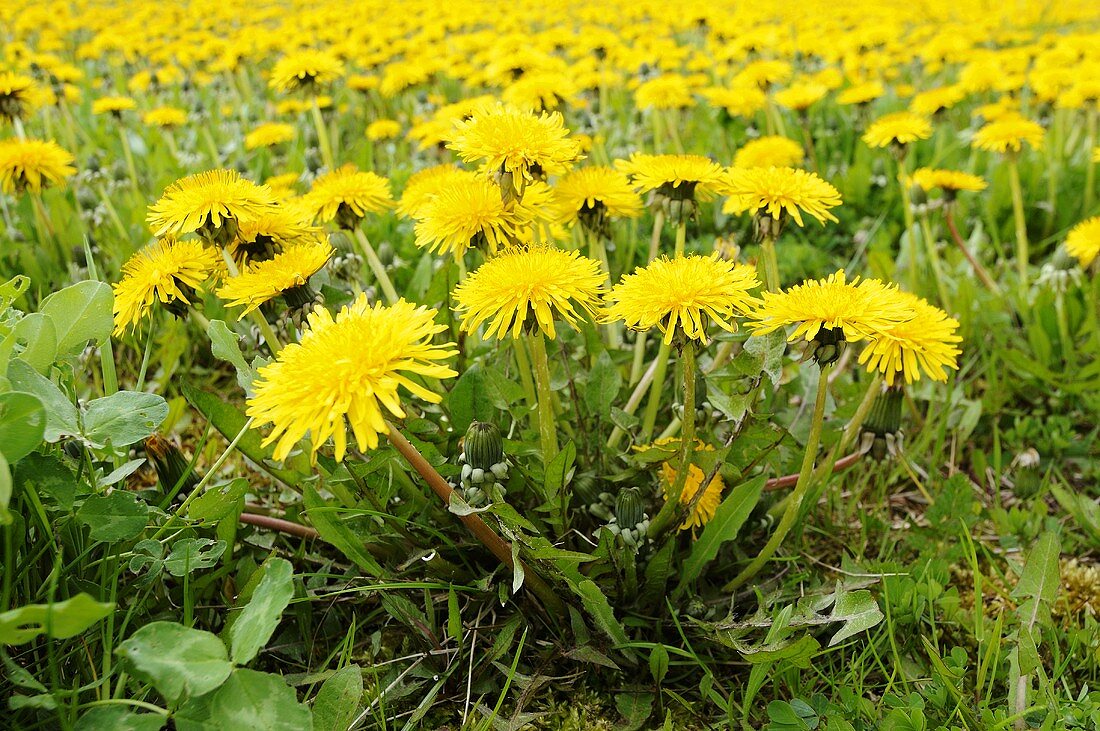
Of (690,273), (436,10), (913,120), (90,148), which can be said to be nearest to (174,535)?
(690,273)

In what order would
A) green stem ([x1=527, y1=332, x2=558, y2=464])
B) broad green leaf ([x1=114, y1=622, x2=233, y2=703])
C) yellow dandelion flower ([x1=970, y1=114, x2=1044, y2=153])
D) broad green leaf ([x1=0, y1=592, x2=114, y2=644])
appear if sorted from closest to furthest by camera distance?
1. broad green leaf ([x1=0, y1=592, x2=114, y2=644])
2. broad green leaf ([x1=114, y1=622, x2=233, y2=703])
3. green stem ([x1=527, y1=332, x2=558, y2=464])
4. yellow dandelion flower ([x1=970, y1=114, x2=1044, y2=153])

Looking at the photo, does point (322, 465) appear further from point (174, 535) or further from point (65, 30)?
point (65, 30)

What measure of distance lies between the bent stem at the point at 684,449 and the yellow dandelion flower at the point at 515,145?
42cm

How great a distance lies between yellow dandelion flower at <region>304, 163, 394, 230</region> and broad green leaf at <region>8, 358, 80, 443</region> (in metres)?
0.64

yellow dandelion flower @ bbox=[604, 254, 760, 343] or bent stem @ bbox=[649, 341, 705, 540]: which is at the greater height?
yellow dandelion flower @ bbox=[604, 254, 760, 343]

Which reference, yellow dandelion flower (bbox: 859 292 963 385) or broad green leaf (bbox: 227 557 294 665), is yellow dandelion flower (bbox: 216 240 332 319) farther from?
yellow dandelion flower (bbox: 859 292 963 385)

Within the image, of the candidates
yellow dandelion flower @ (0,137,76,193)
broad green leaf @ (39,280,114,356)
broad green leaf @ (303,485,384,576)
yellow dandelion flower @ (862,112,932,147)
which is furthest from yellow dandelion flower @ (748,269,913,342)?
yellow dandelion flower @ (0,137,76,193)

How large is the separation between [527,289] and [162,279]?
2.25ft

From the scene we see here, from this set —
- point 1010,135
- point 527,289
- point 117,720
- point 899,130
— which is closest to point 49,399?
point 117,720

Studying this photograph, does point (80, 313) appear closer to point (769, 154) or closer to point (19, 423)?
point (19, 423)

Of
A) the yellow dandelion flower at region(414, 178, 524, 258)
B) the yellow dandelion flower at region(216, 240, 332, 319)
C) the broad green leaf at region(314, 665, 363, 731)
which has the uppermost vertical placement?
the yellow dandelion flower at region(414, 178, 524, 258)

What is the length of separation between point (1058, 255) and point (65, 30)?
830 centimetres

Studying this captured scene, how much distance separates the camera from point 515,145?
1.37 metres

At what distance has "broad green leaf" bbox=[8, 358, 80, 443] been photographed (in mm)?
1188
